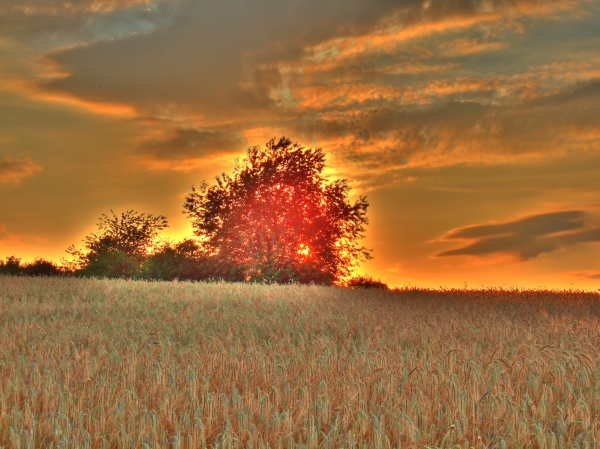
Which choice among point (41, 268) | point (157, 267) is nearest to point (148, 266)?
point (157, 267)

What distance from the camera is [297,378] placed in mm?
7184

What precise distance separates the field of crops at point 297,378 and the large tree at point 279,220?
71.2 feet

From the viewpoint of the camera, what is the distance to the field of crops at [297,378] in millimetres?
5219

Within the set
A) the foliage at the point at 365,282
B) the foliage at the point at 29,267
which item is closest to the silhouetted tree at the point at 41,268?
the foliage at the point at 29,267

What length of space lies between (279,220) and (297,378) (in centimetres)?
3074

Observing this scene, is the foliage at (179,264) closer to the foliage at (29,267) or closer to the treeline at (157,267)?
the treeline at (157,267)

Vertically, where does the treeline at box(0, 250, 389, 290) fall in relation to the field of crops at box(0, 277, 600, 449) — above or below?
above

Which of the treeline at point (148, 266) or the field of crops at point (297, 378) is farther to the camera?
the treeline at point (148, 266)

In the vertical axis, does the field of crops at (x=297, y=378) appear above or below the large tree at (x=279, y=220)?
below

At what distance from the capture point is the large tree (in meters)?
37.1

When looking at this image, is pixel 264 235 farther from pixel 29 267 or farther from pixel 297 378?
pixel 297 378

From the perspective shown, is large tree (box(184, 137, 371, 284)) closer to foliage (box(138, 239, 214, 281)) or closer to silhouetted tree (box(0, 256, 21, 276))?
foliage (box(138, 239, 214, 281))

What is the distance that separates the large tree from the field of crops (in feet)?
71.2

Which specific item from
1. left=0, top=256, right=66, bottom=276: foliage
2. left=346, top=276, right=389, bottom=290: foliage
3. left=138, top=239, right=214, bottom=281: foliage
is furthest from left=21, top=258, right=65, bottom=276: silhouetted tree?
left=346, top=276, right=389, bottom=290: foliage
